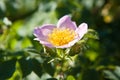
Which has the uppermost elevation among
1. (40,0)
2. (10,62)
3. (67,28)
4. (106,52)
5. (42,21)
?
(40,0)

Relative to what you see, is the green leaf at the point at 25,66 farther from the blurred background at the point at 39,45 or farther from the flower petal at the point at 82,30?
the flower petal at the point at 82,30

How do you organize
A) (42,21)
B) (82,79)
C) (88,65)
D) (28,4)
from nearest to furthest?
(82,79)
(88,65)
(42,21)
(28,4)

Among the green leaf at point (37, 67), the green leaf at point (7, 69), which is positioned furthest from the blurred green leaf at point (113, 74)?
the green leaf at point (7, 69)

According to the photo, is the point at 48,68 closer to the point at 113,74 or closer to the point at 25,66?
the point at 25,66

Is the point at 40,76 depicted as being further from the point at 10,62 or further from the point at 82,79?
the point at 82,79

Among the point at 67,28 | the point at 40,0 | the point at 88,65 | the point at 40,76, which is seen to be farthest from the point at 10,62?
the point at 40,0

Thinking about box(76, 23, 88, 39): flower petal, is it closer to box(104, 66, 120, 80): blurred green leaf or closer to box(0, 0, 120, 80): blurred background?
box(0, 0, 120, 80): blurred background
